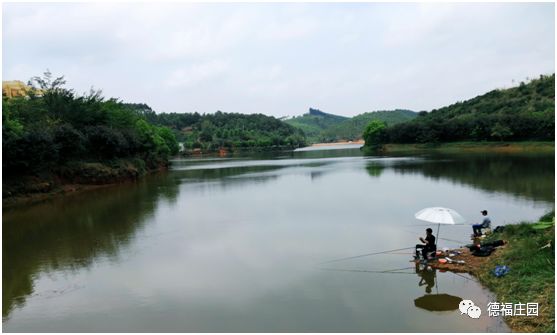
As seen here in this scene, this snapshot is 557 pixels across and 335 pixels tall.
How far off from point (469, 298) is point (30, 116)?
3379 centimetres

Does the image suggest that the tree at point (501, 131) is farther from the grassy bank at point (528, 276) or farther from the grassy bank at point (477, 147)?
the grassy bank at point (528, 276)

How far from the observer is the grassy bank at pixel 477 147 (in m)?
56.3

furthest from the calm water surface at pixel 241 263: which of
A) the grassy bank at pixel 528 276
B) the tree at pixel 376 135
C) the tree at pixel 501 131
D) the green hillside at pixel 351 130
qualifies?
the green hillside at pixel 351 130

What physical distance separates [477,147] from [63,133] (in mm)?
55834

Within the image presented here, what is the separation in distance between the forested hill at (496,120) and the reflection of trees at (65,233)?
53.8m

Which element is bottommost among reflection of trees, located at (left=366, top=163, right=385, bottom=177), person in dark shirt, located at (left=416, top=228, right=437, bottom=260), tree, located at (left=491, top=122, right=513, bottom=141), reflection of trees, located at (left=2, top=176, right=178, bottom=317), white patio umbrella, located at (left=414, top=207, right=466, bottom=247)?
reflection of trees, located at (left=2, top=176, right=178, bottom=317)

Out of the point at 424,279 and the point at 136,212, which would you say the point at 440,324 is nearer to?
the point at 424,279

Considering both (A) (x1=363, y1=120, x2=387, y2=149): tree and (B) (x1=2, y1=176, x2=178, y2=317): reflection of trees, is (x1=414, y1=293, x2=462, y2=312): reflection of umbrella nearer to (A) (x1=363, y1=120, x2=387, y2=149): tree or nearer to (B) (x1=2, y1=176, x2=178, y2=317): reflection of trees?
(B) (x1=2, y1=176, x2=178, y2=317): reflection of trees

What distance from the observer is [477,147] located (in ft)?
212

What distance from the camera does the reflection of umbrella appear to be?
8344mm

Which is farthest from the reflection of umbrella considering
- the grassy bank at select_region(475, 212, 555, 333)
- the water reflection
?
the grassy bank at select_region(475, 212, 555, 333)

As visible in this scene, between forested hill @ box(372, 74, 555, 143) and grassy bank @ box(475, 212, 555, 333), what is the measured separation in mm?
54333

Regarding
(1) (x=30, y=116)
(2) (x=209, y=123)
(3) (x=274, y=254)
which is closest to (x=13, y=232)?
(3) (x=274, y=254)

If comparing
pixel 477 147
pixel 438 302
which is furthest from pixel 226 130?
pixel 438 302
